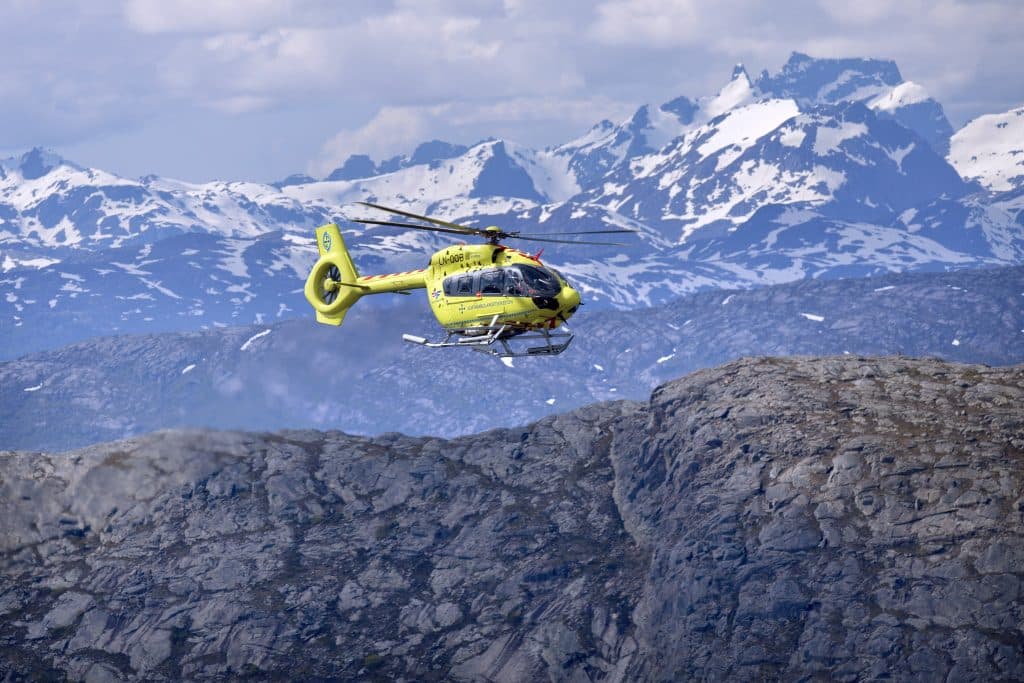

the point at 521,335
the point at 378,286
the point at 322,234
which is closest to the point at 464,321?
the point at 521,335

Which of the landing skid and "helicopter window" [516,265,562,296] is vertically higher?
"helicopter window" [516,265,562,296]

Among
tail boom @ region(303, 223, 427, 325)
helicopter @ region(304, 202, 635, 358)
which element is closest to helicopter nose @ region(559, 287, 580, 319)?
helicopter @ region(304, 202, 635, 358)

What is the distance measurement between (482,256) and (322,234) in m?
32.7

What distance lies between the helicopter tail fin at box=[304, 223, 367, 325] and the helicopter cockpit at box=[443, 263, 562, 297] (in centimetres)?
2328

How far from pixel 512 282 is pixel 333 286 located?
32.1 m

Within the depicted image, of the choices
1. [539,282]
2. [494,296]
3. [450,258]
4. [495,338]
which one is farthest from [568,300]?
[450,258]

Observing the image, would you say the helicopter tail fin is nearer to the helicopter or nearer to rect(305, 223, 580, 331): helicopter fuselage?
rect(305, 223, 580, 331): helicopter fuselage

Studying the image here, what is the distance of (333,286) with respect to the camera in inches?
6102

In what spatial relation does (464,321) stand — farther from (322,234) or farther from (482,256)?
(322,234)

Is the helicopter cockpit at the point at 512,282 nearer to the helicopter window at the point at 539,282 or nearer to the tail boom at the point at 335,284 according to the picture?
the helicopter window at the point at 539,282

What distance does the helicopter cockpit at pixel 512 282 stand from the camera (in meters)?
129

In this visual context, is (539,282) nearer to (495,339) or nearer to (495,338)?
(495,338)

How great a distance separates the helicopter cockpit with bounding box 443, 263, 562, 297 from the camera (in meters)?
129

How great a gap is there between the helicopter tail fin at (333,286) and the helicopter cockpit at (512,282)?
23279 mm
